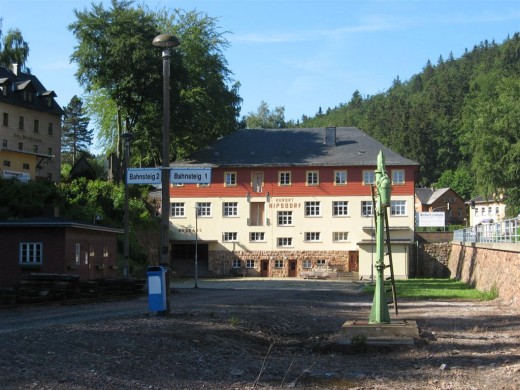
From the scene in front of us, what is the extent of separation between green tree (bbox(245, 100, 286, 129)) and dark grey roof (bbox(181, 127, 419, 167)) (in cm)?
3766

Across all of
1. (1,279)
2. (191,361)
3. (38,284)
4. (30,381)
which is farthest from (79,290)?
(30,381)

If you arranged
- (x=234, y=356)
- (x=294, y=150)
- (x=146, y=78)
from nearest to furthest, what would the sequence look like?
(x=234, y=356) < (x=146, y=78) < (x=294, y=150)

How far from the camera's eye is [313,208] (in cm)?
6525

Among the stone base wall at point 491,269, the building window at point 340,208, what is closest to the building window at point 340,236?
the building window at point 340,208

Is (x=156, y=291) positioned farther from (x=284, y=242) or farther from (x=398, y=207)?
(x=398, y=207)

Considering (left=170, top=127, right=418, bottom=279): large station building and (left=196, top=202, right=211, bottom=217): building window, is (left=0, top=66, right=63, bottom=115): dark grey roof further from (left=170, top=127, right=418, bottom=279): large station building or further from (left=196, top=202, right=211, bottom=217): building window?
(left=196, top=202, right=211, bottom=217): building window

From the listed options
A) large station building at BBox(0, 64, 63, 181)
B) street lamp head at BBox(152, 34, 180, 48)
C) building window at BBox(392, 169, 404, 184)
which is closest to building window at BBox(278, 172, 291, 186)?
building window at BBox(392, 169, 404, 184)

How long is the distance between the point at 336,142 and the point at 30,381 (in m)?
61.1

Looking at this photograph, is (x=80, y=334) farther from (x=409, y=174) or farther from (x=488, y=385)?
(x=409, y=174)

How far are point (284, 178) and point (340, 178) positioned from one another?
4823mm

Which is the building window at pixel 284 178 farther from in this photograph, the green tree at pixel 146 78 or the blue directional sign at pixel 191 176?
the blue directional sign at pixel 191 176

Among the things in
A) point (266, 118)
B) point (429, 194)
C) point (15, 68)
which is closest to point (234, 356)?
point (15, 68)

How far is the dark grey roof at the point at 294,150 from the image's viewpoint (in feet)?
216

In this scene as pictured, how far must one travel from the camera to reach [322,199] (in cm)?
6525
